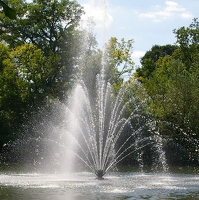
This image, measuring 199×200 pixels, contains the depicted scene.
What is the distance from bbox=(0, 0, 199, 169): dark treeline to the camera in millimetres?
37625

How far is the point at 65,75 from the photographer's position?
44688 mm

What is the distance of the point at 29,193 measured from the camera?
14.5 metres

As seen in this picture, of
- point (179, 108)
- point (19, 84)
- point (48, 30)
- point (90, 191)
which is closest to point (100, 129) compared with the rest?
point (179, 108)

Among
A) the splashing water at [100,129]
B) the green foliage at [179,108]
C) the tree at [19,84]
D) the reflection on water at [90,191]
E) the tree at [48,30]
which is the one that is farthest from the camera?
the tree at [48,30]

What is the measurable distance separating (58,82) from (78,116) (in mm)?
9445

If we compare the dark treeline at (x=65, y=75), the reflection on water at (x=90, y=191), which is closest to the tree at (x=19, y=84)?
the dark treeline at (x=65, y=75)

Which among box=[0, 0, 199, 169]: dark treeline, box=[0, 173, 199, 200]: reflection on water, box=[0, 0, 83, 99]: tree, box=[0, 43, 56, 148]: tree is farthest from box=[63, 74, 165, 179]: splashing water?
box=[0, 173, 199, 200]: reflection on water

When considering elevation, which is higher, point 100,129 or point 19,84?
point 19,84

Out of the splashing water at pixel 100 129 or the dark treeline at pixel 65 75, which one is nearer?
the splashing water at pixel 100 129

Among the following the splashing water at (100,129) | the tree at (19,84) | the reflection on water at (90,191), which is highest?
the tree at (19,84)

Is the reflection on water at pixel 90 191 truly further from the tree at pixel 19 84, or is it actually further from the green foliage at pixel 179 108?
the tree at pixel 19 84

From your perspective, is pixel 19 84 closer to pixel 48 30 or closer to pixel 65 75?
pixel 65 75

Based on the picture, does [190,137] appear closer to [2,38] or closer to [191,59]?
[191,59]

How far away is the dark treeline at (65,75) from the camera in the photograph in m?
37.6
